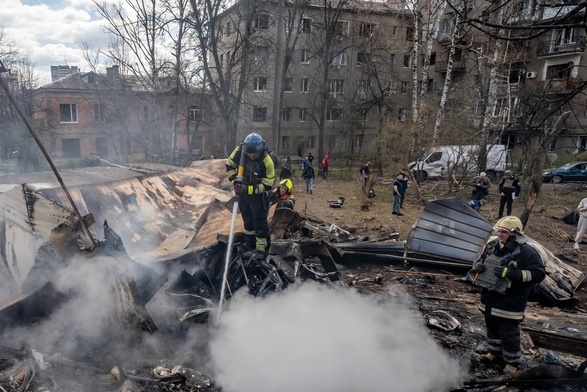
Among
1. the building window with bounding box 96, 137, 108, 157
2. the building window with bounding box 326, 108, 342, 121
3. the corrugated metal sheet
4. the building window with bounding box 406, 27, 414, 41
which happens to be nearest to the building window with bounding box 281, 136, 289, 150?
the building window with bounding box 326, 108, 342, 121

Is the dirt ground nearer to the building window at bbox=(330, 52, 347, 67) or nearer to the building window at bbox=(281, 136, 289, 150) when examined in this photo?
the building window at bbox=(281, 136, 289, 150)

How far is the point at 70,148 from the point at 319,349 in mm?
31232

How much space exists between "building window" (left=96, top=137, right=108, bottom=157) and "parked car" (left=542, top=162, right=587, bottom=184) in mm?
29846

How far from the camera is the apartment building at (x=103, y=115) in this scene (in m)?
25.7

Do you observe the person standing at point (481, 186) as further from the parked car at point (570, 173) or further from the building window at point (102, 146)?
the building window at point (102, 146)

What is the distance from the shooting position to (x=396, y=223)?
1045 cm

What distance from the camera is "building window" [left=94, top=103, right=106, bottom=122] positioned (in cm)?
2812

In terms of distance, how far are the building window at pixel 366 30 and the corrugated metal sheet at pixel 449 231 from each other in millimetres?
21766

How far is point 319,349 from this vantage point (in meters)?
3.66

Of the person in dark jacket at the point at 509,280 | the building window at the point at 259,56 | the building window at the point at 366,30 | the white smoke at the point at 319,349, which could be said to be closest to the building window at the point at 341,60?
the building window at the point at 366,30

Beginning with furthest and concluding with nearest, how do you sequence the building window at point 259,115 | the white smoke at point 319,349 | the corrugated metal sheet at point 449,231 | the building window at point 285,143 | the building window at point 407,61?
the building window at point 285,143 < the building window at point 407,61 < the building window at point 259,115 < the corrugated metal sheet at point 449,231 < the white smoke at point 319,349

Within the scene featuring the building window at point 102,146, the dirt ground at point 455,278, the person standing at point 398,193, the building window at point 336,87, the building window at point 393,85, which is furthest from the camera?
the building window at point 102,146

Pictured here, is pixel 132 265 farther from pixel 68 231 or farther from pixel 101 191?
pixel 101 191

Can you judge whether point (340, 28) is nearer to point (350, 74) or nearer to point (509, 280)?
point (350, 74)
